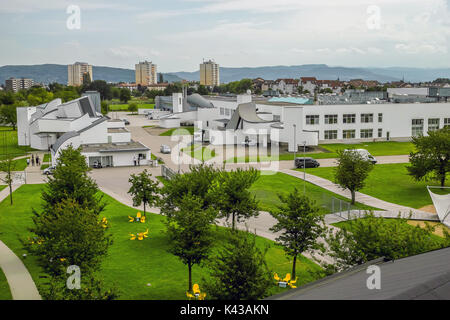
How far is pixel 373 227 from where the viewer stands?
52.4ft

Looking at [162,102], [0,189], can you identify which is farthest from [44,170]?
[162,102]

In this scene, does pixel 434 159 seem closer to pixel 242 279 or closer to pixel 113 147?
pixel 242 279

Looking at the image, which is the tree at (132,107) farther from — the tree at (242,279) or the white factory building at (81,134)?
the tree at (242,279)

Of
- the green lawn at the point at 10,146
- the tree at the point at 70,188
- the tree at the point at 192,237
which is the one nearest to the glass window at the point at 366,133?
the green lawn at the point at 10,146

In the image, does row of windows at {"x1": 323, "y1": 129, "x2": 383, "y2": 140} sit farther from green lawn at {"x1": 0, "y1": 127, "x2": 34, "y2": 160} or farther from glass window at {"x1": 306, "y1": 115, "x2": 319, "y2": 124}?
green lawn at {"x1": 0, "y1": 127, "x2": 34, "y2": 160}

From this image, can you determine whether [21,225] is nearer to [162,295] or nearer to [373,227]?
[162,295]

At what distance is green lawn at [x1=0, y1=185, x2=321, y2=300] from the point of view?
1889 centimetres

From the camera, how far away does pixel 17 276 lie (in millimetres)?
20016

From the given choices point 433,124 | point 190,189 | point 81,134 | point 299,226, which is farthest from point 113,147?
point 433,124

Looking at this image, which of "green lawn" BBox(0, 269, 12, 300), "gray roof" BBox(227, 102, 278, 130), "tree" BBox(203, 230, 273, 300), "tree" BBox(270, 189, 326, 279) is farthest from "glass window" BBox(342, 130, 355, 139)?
"tree" BBox(203, 230, 273, 300)

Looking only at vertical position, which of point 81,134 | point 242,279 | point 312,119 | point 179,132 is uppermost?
point 312,119

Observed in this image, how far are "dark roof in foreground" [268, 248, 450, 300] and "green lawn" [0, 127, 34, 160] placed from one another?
52.5 metres

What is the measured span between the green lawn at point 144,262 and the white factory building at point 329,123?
110ft

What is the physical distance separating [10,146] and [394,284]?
65.0 m
